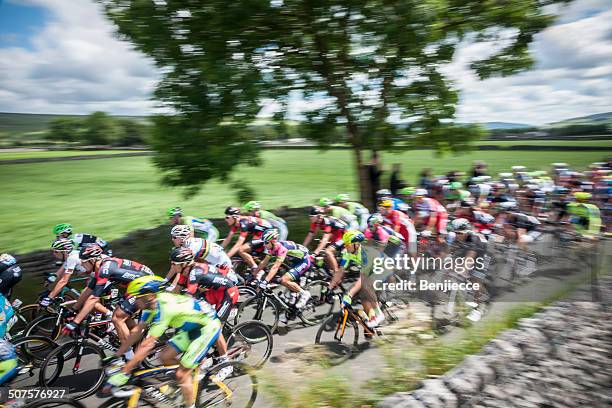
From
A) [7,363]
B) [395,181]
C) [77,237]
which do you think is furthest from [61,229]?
[395,181]

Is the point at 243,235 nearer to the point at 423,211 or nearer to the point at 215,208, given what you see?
the point at 423,211

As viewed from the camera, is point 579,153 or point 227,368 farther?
point 579,153

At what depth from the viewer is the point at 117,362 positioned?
4.64m

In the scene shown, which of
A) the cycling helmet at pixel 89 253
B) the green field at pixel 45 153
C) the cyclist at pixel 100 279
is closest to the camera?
the cyclist at pixel 100 279

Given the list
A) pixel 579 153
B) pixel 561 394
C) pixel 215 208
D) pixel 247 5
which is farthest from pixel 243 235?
pixel 579 153

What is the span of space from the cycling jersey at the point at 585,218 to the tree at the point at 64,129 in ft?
118

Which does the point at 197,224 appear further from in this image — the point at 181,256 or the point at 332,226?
the point at 181,256

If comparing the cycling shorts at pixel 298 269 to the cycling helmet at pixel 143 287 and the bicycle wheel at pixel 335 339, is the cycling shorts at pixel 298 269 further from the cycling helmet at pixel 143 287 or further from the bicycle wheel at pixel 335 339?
the cycling helmet at pixel 143 287

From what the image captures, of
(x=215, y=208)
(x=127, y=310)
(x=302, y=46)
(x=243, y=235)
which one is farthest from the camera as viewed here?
(x=215, y=208)

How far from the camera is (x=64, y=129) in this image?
34.8 metres

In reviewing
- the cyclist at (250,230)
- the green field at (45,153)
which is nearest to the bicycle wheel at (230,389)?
the cyclist at (250,230)

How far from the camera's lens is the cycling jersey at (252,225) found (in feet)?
27.5

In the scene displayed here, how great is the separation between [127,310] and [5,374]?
4.24 ft

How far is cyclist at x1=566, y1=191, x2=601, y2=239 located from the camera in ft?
28.9
